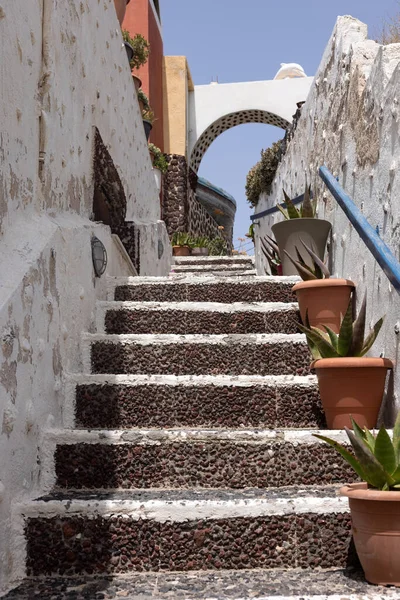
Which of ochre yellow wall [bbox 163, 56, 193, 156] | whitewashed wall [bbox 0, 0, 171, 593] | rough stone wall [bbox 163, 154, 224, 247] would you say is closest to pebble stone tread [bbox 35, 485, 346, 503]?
whitewashed wall [bbox 0, 0, 171, 593]

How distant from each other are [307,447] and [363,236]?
0.94m

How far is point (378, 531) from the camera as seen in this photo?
1.67 meters

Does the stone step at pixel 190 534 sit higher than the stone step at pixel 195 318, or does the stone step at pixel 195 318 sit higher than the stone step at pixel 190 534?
the stone step at pixel 195 318

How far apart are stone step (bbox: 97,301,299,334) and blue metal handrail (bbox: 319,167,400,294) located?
51 cm

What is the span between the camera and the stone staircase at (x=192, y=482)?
6.01 feet

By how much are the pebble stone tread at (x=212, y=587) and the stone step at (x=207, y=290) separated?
5.81 feet

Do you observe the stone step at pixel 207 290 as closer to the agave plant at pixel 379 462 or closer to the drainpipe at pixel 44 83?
the drainpipe at pixel 44 83

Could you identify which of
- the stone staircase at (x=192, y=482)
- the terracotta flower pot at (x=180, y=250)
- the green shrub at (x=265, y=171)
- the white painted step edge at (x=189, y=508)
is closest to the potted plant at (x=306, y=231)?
the stone staircase at (x=192, y=482)

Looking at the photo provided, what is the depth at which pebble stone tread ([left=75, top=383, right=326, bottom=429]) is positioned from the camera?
2.47 metres

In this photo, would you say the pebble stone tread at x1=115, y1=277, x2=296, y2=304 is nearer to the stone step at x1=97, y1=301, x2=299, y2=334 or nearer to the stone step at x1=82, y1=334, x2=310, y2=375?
the stone step at x1=97, y1=301, x2=299, y2=334

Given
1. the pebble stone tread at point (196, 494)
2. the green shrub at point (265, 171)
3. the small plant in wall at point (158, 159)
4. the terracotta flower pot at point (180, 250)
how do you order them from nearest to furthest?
1. the pebble stone tread at point (196, 494)
2. the green shrub at point (265, 171)
3. the terracotta flower pot at point (180, 250)
4. the small plant in wall at point (158, 159)

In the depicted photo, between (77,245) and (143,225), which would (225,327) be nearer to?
(77,245)

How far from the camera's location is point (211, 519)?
1.89 meters

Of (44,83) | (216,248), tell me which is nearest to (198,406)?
(44,83)
